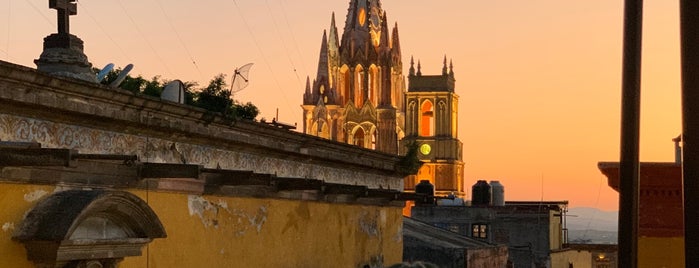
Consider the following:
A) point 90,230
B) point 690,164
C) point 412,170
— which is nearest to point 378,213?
point 412,170

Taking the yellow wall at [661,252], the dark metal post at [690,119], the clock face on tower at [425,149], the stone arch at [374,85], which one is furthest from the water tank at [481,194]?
the dark metal post at [690,119]

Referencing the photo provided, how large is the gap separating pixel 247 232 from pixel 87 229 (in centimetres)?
396

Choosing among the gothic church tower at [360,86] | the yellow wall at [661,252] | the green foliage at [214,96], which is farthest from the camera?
the gothic church tower at [360,86]

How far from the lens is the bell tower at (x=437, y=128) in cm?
10169

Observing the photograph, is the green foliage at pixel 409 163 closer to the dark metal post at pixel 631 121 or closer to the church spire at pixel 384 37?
the dark metal post at pixel 631 121

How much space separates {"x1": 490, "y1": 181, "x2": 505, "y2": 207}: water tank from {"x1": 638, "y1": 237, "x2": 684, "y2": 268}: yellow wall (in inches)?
2079

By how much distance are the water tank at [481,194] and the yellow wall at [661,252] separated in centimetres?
5175

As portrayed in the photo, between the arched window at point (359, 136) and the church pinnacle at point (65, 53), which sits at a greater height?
the arched window at point (359, 136)

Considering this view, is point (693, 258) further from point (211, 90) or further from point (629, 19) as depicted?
point (211, 90)

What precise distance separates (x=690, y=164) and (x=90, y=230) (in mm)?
4784

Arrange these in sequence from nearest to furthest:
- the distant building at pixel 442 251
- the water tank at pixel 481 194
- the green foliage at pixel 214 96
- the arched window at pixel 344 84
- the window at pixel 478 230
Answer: the green foliage at pixel 214 96 → the distant building at pixel 442 251 → the window at pixel 478 230 → the water tank at pixel 481 194 → the arched window at pixel 344 84

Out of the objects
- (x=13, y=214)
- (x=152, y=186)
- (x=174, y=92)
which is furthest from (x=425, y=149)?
(x=13, y=214)

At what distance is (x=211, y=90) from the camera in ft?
76.8

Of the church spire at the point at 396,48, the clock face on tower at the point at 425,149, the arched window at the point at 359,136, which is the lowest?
the clock face on tower at the point at 425,149
